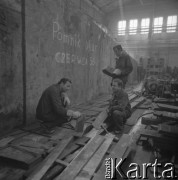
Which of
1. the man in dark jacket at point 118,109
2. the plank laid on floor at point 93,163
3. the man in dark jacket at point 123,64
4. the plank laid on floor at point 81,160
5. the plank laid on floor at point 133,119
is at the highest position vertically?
the man in dark jacket at point 123,64

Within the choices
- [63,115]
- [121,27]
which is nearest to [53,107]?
[63,115]

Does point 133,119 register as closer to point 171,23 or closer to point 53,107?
point 53,107

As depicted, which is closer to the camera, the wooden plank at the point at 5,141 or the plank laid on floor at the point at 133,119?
the wooden plank at the point at 5,141

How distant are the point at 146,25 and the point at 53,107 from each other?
22.7m

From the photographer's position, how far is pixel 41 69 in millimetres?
4449

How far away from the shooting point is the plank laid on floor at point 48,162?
223 cm

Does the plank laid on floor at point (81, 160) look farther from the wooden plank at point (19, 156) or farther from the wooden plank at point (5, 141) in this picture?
the wooden plank at point (5, 141)

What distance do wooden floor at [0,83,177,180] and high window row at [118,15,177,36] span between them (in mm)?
21301

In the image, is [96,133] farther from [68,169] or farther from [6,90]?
[6,90]

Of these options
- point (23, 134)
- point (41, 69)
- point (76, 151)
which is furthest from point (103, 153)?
point (41, 69)

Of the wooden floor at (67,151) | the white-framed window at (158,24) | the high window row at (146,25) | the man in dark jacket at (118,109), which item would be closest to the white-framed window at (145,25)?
the high window row at (146,25)

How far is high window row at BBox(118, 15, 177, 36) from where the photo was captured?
861 inches

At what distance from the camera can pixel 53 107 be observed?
12.5 ft

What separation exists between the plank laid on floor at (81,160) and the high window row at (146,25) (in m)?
21.8
